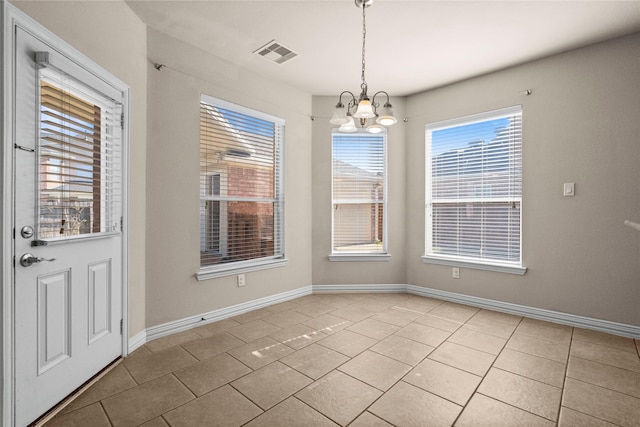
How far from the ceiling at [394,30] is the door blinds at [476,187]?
67 centimetres

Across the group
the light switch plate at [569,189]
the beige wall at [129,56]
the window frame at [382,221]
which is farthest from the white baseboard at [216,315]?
the light switch plate at [569,189]

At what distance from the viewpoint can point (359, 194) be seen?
441 centimetres

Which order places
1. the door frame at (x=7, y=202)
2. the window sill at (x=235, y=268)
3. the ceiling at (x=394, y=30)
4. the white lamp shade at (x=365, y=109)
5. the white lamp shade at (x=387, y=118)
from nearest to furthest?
the door frame at (x=7, y=202) → the white lamp shade at (x=365, y=109) → the white lamp shade at (x=387, y=118) → the ceiling at (x=394, y=30) → the window sill at (x=235, y=268)

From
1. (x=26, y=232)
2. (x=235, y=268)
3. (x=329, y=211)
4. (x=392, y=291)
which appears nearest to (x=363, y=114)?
(x=26, y=232)

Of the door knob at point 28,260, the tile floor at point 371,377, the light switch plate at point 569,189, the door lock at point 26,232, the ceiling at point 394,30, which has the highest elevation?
the ceiling at point 394,30

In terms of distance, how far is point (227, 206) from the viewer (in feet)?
11.3

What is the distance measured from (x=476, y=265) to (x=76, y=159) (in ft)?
12.9

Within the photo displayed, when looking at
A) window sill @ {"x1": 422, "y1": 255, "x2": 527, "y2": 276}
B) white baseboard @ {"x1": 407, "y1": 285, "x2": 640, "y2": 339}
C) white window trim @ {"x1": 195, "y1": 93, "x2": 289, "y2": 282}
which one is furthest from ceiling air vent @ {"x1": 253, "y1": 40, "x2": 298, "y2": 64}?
white baseboard @ {"x1": 407, "y1": 285, "x2": 640, "y2": 339}

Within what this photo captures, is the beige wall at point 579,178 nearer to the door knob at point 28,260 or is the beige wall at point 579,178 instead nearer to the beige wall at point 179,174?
the beige wall at point 179,174

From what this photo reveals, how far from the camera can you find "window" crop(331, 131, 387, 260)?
439 centimetres

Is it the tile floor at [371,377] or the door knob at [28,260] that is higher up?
the door knob at [28,260]

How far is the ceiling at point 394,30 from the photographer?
2.47m

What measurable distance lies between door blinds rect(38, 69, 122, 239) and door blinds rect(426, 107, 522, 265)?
3.54 meters

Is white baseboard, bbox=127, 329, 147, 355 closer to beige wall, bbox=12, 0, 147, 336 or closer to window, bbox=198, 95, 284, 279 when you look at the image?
beige wall, bbox=12, 0, 147, 336
